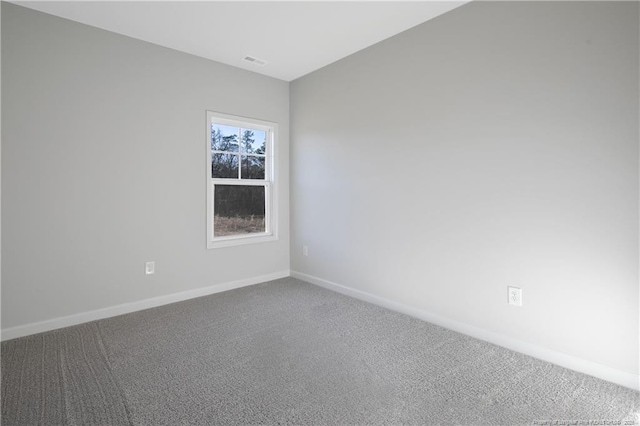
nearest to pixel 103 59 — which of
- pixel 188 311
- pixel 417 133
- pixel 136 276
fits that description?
pixel 136 276

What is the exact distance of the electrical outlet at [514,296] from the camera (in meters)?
2.32

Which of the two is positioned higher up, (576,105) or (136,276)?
(576,105)

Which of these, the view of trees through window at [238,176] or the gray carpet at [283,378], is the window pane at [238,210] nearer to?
the view of trees through window at [238,176]

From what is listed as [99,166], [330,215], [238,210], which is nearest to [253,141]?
[238,210]

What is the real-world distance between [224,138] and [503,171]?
290 centimetres

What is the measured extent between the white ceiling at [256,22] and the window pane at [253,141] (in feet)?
2.88

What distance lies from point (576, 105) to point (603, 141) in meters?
0.28

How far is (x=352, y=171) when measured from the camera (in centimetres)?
353

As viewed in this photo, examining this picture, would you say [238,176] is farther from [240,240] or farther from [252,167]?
[240,240]

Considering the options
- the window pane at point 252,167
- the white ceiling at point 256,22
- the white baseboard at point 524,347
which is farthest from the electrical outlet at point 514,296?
the window pane at point 252,167

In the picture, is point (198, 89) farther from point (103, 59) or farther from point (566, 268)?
point (566, 268)

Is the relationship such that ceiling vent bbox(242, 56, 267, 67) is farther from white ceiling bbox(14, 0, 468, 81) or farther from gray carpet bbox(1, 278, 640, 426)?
gray carpet bbox(1, 278, 640, 426)

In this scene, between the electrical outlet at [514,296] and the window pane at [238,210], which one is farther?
the window pane at [238,210]

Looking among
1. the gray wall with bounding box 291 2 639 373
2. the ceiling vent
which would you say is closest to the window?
the ceiling vent
